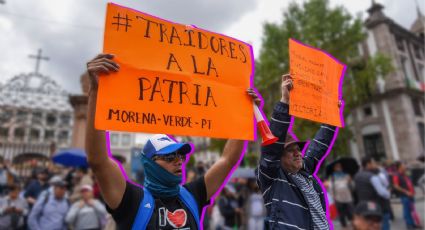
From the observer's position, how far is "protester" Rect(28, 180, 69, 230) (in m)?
5.43

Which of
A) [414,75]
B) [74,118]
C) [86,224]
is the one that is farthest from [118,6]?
[414,75]

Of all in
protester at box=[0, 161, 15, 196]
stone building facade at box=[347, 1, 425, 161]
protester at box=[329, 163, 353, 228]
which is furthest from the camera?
stone building facade at box=[347, 1, 425, 161]

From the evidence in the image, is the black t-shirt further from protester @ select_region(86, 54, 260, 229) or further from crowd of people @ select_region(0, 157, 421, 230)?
crowd of people @ select_region(0, 157, 421, 230)

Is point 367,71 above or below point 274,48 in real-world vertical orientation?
below

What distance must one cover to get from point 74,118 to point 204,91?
38.5 feet

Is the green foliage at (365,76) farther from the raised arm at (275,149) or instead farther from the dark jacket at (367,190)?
the raised arm at (275,149)

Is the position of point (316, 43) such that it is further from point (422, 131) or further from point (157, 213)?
point (157, 213)

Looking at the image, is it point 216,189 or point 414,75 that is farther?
point 414,75

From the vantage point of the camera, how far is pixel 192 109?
2041 mm

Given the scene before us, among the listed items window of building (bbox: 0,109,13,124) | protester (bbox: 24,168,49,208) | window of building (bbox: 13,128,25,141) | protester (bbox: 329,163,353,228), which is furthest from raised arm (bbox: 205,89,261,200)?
window of building (bbox: 13,128,25,141)

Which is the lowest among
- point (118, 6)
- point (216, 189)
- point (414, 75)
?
point (216, 189)

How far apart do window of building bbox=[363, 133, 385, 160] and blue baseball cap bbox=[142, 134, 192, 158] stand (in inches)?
1128

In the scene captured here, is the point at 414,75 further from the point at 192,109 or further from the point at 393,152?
the point at 192,109

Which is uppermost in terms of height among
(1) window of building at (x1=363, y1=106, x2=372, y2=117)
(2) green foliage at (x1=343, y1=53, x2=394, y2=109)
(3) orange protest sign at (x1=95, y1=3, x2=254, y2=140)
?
(2) green foliage at (x1=343, y1=53, x2=394, y2=109)
